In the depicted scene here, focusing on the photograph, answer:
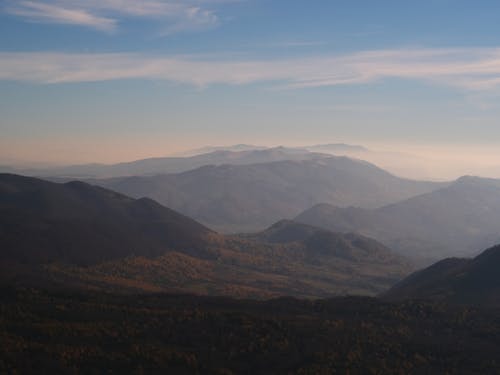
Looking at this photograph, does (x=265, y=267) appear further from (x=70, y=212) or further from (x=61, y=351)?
(x=61, y=351)

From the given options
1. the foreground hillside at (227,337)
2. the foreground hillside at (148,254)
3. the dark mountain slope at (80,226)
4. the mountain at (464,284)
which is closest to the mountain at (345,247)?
the foreground hillside at (148,254)

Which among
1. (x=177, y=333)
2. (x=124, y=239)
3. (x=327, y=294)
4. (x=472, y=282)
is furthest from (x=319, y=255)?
(x=177, y=333)

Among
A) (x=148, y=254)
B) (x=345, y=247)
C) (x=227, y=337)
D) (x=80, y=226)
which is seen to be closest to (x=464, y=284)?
(x=227, y=337)

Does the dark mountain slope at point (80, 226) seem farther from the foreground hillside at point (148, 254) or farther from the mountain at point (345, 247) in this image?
the mountain at point (345, 247)

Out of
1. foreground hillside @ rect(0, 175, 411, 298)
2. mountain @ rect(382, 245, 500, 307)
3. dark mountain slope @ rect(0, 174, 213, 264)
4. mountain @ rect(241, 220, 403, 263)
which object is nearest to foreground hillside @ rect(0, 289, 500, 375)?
mountain @ rect(382, 245, 500, 307)

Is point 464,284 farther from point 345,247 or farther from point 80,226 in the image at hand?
point 345,247

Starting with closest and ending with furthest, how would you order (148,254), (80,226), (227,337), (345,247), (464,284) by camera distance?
(227,337) < (464,284) < (80,226) < (148,254) < (345,247)

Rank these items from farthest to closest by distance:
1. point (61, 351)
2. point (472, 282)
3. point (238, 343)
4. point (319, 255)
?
point (319, 255) → point (472, 282) → point (238, 343) → point (61, 351)
